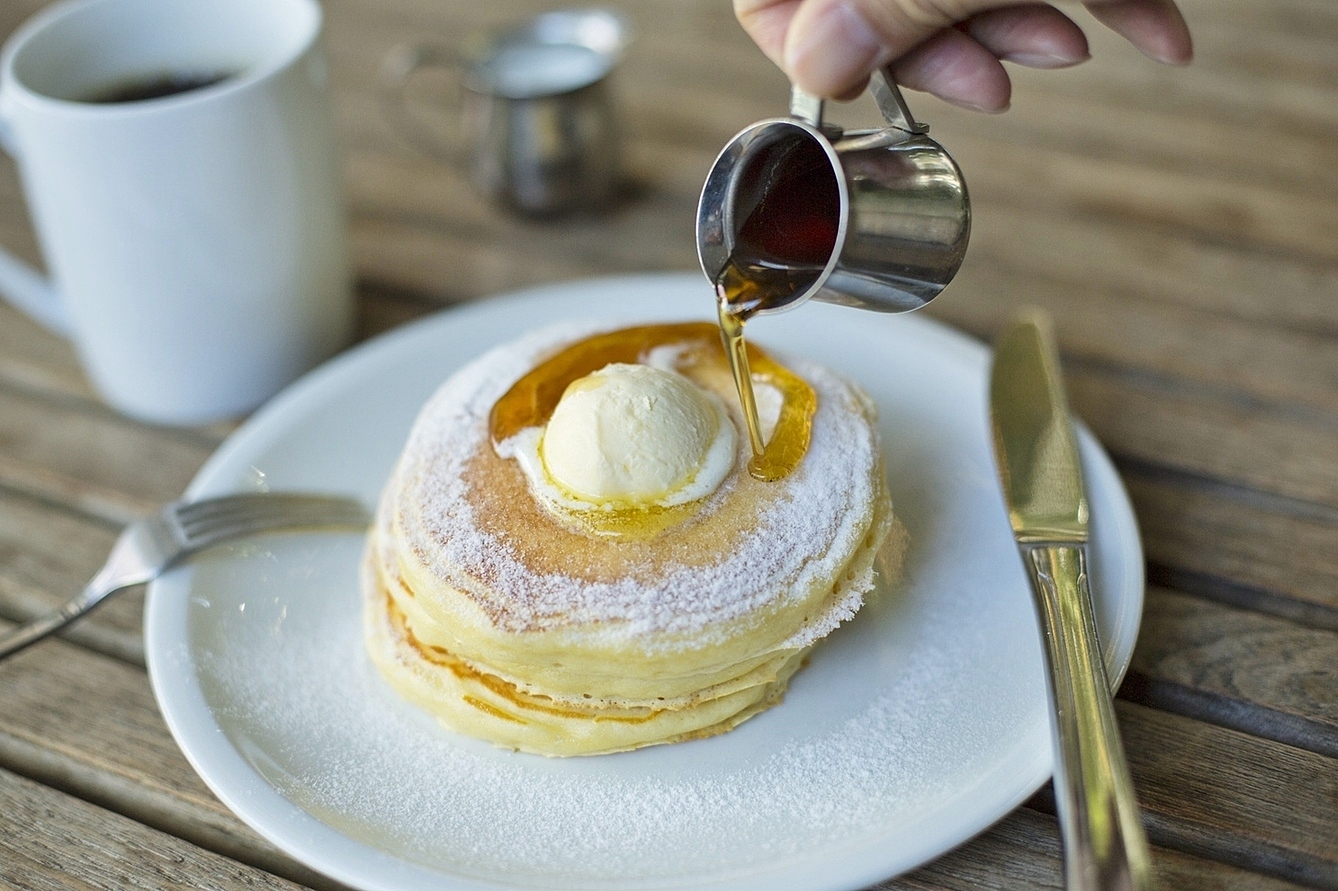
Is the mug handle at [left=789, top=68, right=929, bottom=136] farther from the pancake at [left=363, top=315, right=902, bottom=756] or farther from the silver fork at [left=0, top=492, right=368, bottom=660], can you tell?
the silver fork at [left=0, top=492, right=368, bottom=660]

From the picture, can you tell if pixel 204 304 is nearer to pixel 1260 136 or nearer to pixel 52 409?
pixel 52 409

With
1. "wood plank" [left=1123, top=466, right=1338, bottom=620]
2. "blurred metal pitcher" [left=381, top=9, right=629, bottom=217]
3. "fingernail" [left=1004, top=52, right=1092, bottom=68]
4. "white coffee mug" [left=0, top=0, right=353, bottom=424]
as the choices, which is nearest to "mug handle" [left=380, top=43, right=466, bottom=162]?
"blurred metal pitcher" [left=381, top=9, right=629, bottom=217]

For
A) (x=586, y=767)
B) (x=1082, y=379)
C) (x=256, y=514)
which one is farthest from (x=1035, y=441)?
(x=256, y=514)

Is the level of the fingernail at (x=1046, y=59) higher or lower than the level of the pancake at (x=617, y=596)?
higher

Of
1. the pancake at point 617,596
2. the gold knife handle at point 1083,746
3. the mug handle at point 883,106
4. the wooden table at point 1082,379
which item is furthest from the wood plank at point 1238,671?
the mug handle at point 883,106

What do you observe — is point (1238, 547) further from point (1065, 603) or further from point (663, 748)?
point (663, 748)

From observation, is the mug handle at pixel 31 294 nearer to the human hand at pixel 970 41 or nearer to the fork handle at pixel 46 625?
the fork handle at pixel 46 625

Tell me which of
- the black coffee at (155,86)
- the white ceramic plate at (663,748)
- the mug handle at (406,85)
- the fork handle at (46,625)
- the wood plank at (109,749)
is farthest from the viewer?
the mug handle at (406,85)
